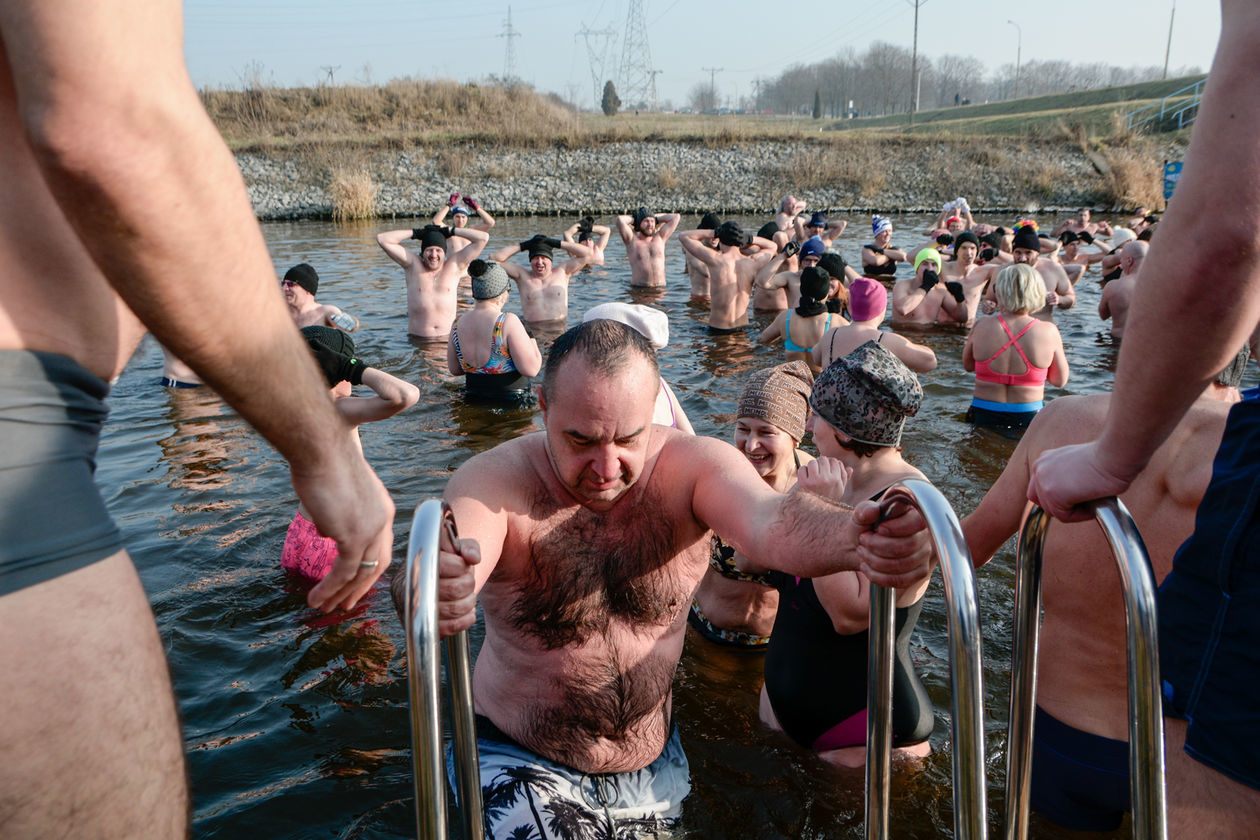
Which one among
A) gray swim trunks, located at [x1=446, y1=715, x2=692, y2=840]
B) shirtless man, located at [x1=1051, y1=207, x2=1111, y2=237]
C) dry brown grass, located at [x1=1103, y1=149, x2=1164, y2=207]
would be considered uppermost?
dry brown grass, located at [x1=1103, y1=149, x2=1164, y2=207]

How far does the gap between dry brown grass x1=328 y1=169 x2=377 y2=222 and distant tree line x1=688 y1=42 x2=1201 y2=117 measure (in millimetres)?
101429

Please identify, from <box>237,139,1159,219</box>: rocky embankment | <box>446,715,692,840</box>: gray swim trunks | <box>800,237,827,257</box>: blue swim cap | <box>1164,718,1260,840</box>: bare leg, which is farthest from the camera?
<box>237,139,1159,219</box>: rocky embankment

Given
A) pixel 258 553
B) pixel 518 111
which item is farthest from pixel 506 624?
pixel 518 111

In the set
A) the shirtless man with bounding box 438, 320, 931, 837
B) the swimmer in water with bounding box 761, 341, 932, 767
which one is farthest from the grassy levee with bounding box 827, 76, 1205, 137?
the shirtless man with bounding box 438, 320, 931, 837

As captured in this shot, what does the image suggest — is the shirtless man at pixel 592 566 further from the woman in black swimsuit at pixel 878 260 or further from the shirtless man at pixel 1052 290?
the woman in black swimsuit at pixel 878 260

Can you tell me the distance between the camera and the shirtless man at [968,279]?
1168cm

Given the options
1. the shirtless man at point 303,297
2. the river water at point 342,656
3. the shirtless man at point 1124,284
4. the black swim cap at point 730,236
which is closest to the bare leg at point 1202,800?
the river water at point 342,656

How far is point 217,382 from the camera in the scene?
1226mm

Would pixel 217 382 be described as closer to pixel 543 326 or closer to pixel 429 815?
pixel 429 815

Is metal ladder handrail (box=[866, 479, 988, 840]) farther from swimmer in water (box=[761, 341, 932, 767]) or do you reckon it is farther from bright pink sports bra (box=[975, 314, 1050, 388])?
bright pink sports bra (box=[975, 314, 1050, 388])

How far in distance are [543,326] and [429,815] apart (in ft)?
36.0

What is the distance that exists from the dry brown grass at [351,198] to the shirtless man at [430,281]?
1853 centimetres

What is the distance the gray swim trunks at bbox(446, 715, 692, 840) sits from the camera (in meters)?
2.57

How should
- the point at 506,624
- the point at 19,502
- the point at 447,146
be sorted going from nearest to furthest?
the point at 19,502 → the point at 506,624 → the point at 447,146
